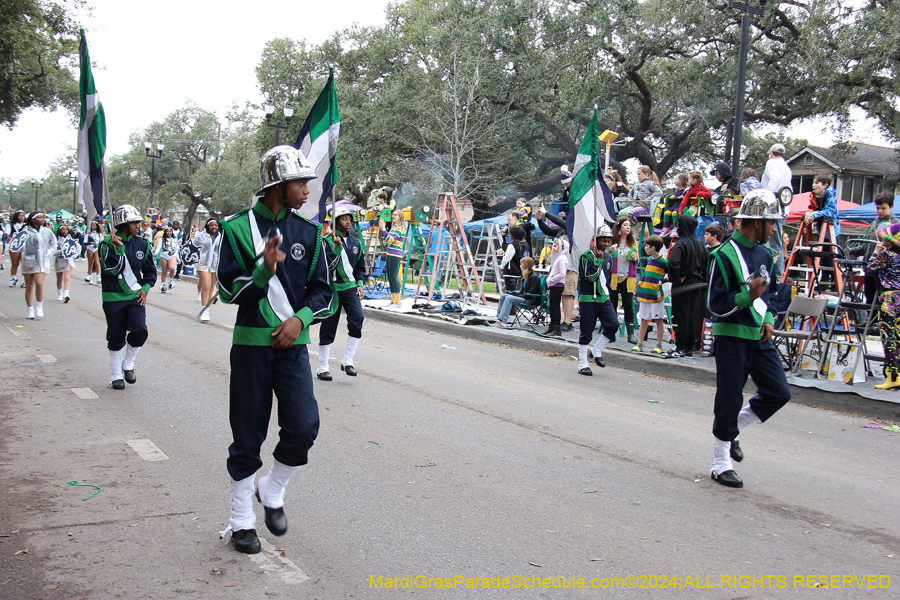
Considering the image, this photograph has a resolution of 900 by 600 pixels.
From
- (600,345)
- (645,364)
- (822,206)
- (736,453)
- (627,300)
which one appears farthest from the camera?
(627,300)

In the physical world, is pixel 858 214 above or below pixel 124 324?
above

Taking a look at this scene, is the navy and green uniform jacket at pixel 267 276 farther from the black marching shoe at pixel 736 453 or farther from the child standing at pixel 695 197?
the child standing at pixel 695 197

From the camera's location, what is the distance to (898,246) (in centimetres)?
890

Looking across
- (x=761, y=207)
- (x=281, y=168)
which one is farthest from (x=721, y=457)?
(x=281, y=168)

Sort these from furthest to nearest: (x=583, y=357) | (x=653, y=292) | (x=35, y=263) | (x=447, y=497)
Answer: (x=35, y=263) → (x=653, y=292) → (x=583, y=357) → (x=447, y=497)

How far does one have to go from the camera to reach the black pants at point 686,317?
1149cm

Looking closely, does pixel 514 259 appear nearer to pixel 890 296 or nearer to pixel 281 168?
pixel 890 296

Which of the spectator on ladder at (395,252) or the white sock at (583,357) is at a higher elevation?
the spectator on ladder at (395,252)

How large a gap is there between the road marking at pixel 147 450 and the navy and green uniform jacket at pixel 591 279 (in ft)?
19.8

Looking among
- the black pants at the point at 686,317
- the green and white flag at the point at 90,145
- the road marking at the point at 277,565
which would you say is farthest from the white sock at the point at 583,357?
the road marking at the point at 277,565

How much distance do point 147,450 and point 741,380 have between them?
4595mm

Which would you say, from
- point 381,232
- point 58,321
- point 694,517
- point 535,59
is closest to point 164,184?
point 535,59

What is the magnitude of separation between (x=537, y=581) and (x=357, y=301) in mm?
5949

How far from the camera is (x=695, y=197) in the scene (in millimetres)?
12469
